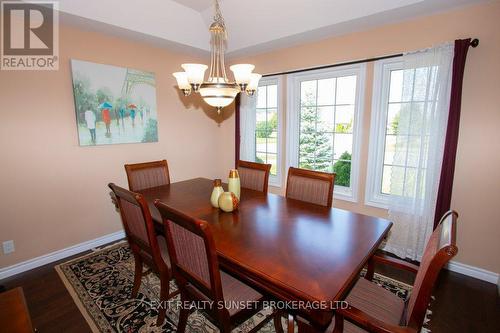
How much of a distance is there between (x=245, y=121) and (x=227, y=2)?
59.3 inches

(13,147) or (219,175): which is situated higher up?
(13,147)

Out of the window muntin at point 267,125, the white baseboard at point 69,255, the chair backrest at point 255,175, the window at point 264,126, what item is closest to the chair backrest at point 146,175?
the chair backrest at point 255,175

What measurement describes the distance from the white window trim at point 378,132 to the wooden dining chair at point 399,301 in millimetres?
1404

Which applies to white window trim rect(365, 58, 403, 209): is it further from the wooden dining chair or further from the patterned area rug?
the wooden dining chair

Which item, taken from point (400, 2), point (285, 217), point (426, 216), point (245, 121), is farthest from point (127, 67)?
point (426, 216)

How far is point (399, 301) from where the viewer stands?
1.36 m

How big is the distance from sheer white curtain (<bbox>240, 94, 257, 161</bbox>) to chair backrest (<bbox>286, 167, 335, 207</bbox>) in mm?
1522

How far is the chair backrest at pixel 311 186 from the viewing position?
2.06 meters

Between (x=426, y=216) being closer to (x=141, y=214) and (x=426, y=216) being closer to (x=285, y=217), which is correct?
(x=285, y=217)

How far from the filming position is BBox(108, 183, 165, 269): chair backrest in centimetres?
151

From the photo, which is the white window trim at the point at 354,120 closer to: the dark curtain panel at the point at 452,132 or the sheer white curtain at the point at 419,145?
the sheer white curtain at the point at 419,145

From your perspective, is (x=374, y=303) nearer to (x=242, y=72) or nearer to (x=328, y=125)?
(x=242, y=72)

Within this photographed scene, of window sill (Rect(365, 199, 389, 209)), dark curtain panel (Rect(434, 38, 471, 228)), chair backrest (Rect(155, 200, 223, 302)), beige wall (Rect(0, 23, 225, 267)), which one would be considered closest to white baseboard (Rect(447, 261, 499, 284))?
dark curtain panel (Rect(434, 38, 471, 228))

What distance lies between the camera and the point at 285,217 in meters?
1.74
